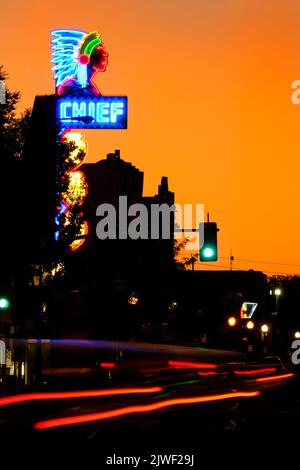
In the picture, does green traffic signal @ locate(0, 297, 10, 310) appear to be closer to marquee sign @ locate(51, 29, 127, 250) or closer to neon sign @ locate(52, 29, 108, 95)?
marquee sign @ locate(51, 29, 127, 250)

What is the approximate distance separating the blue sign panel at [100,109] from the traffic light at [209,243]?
20468 mm

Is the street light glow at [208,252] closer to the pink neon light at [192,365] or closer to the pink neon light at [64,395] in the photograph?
the pink neon light at [192,365]

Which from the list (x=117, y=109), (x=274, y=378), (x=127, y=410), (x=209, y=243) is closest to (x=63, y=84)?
(x=117, y=109)

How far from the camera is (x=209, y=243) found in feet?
72.1

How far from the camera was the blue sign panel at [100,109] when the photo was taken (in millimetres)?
41781

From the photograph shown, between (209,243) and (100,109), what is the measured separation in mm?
21910

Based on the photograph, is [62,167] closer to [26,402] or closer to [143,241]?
[26,402]

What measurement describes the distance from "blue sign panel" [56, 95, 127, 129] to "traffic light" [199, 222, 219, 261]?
67.2ft

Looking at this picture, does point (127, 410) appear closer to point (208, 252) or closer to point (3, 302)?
point (208, 252)

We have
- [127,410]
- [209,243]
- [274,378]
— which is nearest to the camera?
[127,410]

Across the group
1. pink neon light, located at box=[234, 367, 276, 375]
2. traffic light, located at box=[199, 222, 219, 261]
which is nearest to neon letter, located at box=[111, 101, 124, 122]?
traffic light, located at box=[199, 222, 219, 261]

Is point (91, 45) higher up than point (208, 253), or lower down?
higher up

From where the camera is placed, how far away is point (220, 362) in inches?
699

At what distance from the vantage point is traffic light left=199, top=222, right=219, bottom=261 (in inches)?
859
